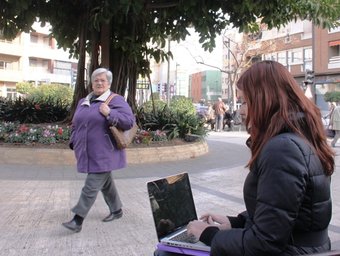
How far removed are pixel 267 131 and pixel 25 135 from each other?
9563 mm

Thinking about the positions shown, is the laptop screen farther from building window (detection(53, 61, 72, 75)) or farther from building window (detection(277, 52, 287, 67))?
building window (detection(53, 61, 72, 75))

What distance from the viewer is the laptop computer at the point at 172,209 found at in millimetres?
2309

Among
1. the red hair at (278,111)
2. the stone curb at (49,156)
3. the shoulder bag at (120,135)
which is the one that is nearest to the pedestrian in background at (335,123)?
the stone curb at (49,156)

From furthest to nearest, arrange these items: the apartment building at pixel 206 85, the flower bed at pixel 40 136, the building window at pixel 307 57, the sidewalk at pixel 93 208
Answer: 1. the apartment building at pixel 206 85
2. the building window at pixel 307 57
3. the flower bed at pixel 40 136
4. the sidewalk at pixel 93 208

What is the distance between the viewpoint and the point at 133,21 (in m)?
11.8

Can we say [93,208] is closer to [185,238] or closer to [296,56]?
[185,238]

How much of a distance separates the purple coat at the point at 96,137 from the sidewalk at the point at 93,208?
30.0 inches

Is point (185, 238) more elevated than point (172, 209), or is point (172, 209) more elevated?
point (172, 209)

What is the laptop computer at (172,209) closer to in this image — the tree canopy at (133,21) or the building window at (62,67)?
the tree canopy at (133,21)

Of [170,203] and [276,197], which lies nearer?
[276,197]

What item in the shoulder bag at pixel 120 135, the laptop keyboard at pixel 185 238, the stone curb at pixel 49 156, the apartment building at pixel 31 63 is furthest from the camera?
the apartment building at pixel 31 63

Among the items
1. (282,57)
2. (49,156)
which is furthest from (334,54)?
(49,156)

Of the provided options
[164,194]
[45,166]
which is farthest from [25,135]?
[164,194]

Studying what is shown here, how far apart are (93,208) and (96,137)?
5.17 feet
